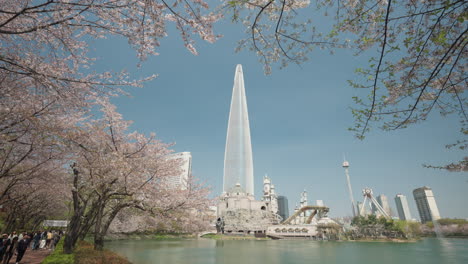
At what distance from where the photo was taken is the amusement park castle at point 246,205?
60.8 meters

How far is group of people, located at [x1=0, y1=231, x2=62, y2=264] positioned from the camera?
968cm

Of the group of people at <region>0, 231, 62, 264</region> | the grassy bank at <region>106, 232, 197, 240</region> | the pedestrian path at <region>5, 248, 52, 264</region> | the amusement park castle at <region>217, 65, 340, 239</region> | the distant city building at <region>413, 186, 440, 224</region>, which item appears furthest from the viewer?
the distant city building at <region>413, 186, 440, 224</region>

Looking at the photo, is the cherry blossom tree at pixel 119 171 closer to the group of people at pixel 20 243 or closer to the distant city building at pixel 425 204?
the group of people at pixel 20 243

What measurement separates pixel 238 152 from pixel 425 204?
325 ft

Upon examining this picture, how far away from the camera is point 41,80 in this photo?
171 inches

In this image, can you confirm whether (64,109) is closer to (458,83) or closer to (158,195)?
(158,195)

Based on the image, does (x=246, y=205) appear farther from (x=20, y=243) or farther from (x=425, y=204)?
(x=425, y=204)

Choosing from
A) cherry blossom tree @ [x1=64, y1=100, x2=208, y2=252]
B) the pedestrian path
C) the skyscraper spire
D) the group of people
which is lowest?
the pedestrian path

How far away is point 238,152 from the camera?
9088 centimetres

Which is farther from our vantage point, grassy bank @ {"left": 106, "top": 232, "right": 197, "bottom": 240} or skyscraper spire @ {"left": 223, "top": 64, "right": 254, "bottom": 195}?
skyscraper spire @ {"left": 223, "top": 64, "right": 254, "bottom": 195}

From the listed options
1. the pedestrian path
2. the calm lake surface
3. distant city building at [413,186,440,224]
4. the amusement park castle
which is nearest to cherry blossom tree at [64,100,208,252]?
the pedestrian path

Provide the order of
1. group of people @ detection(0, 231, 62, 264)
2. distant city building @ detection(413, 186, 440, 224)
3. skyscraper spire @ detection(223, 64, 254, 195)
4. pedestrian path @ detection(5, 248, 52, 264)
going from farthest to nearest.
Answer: distant city building @ detection(413, 186, 440, 224) → skyscraper spire @ detection(223, 64, 254, 195) → pedestrian path @ detection(5, 248, 52, 264) → group of people @ detection(0, 231, 62, 264)

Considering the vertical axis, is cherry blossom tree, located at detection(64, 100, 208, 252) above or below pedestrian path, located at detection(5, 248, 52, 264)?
above

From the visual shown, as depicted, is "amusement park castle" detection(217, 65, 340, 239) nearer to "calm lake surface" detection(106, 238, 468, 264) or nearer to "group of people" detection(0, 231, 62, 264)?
"calm lake surface" detection(106, 238, 468, 264)
